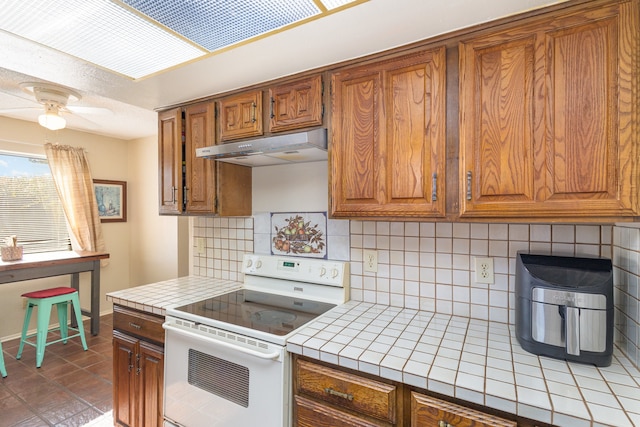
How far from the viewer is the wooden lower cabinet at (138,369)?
5.51ft

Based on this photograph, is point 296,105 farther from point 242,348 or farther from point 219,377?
point 219,377

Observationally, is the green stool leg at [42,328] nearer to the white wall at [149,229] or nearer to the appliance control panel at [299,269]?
the white wall at [149,229]

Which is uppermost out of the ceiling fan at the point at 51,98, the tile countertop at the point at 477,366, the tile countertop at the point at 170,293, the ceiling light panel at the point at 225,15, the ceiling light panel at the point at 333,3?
the ceiling fan at the point at 51,98

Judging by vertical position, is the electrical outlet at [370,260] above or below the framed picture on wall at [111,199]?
below

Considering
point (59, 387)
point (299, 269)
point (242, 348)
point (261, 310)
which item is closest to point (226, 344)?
point (242, 348)

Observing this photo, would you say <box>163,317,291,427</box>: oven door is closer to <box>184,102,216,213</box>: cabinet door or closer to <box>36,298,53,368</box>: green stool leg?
<box>184,102,216,213</box>: cabinet door

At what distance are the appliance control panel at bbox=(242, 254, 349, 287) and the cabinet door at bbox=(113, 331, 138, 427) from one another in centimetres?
79

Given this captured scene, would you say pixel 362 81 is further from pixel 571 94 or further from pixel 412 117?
pixel 571 94

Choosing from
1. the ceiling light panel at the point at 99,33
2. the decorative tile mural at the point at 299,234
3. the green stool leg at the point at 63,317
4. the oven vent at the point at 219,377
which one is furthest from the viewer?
the green stool leg at the point at 63,317

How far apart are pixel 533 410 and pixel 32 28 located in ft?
7.17

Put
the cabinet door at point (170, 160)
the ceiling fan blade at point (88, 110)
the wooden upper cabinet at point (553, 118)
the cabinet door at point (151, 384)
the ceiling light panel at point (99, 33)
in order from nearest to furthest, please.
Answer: the wooden upper cabinet at point (553, 118) → the ceiling light panel at point (99, 33) → the cabinet door at point (151, 384) → the cabinet door at point (170, 160) → the ceiling fan blade at point (88, 110)

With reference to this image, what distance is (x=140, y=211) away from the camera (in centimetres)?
420

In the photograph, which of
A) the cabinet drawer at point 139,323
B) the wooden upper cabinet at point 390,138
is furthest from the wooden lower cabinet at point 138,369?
the wooden upper cabinet at point 390,138

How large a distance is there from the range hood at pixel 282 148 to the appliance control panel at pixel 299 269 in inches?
24.7
